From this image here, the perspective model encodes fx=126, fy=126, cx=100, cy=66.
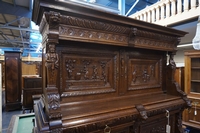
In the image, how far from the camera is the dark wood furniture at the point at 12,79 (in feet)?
13.3

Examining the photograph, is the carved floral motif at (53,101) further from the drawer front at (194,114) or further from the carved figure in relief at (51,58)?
the drawer front at (194,114)

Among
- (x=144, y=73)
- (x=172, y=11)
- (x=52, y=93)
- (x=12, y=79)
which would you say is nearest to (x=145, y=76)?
(x=144, y=73)

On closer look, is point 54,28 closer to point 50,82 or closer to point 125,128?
point 50,82

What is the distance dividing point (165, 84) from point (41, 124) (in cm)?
148

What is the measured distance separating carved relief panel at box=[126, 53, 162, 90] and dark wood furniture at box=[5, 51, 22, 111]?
411 centimetres

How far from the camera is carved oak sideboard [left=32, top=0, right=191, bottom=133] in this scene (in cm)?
82

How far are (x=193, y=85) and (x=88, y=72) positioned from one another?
3097mm

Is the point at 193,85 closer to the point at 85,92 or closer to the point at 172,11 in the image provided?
the point at 172,11

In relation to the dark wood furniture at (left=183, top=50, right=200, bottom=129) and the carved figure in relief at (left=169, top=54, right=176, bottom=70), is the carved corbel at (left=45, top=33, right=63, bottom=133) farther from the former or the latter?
the dark wood furniture at (left=183, top=50, right=200, bottom=129)

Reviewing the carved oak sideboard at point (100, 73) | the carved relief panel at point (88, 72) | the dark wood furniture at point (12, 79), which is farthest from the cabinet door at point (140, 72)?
the dark wood furniture at point (12, 79)

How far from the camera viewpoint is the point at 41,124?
0.75m

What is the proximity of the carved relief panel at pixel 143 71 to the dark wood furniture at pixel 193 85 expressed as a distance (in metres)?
1.90

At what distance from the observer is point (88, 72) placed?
1111 millimetres

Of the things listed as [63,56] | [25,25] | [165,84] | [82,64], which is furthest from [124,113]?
[25,25]
